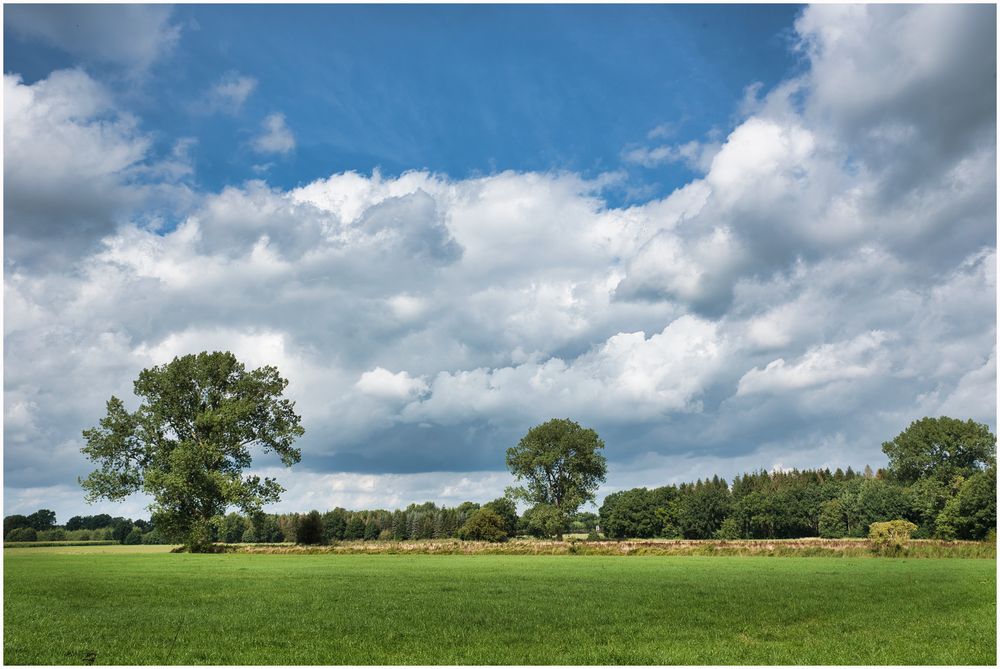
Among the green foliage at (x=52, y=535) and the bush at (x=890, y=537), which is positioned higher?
the green foliage at (x=52, y=535)

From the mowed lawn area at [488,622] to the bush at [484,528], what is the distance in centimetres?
7859

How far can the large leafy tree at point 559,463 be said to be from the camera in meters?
109

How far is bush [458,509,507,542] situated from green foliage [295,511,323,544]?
87.6 ft

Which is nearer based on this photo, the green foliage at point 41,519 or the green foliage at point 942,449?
the green foliage at point 41,519

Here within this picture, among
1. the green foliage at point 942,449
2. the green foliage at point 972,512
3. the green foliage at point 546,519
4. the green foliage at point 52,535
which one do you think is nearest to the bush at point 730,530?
the green foliage at point 942,449

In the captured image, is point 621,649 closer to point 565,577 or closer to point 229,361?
point 565,577

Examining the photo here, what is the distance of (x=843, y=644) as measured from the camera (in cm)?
1694

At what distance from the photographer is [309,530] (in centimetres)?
8688

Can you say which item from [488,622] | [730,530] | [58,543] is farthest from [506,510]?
[488,622]

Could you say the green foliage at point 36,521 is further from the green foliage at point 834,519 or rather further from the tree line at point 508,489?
the green foliage at point 834,519

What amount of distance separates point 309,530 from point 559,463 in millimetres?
39295

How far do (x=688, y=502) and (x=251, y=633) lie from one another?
15552 cm

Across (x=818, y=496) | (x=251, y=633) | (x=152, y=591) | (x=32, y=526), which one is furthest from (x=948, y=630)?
(x=818, y=496)

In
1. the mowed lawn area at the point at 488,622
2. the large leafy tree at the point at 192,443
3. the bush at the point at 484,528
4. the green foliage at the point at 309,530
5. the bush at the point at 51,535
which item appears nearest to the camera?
the mowed lawn area at the point at 488,622
